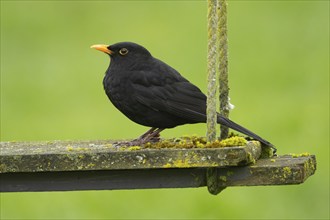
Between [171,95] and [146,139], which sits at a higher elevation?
[171,95]

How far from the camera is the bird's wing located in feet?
30.7

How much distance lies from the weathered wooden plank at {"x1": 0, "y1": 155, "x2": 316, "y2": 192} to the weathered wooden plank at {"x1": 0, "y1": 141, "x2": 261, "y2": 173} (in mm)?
130

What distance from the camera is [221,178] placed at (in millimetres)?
8727

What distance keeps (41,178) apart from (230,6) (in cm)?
1465

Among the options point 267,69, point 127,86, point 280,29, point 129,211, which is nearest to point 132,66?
point 127,86

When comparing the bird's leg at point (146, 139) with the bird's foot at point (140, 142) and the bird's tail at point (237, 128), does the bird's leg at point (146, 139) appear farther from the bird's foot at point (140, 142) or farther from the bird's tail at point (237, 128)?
the bird's tail at point (237, 128)

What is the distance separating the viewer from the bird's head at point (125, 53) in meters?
9.84

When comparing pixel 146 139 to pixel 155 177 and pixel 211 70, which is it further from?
pixel 211 70

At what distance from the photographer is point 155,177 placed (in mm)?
8727

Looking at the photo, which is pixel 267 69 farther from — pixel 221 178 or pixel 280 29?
pixel 221 178

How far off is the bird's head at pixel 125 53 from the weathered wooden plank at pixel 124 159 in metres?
1.21

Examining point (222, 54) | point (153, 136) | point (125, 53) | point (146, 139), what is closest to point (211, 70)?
point (222, 54)

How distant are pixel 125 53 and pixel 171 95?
63cm

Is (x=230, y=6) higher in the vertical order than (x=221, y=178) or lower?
higher
